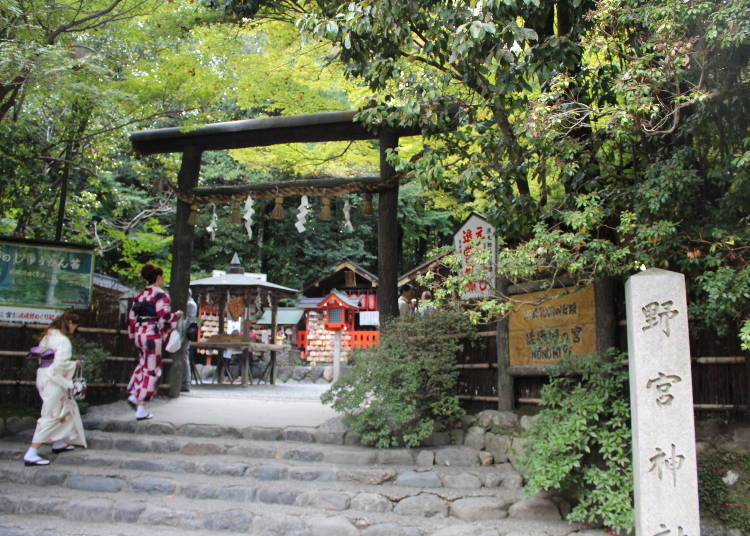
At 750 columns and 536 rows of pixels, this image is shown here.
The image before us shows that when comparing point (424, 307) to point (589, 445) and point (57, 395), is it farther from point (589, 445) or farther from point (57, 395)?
point (57, 395)

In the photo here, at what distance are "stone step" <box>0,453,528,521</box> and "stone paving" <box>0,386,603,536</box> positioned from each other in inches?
0.4

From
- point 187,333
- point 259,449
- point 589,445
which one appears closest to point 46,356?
point 259,449

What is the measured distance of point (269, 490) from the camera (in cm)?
668

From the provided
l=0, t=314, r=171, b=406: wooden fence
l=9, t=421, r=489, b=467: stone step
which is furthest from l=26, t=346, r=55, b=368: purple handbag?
l=0, t=314, r=171, b=406: wooden fence

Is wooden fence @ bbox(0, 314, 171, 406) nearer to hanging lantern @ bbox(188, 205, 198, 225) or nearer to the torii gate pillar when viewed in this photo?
hanging lantern @ bbox(188, 205, 198, 225)

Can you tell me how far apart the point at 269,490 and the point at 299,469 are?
0.57m

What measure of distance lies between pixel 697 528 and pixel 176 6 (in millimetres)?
10009

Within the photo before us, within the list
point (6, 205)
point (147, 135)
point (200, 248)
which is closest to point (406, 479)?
point (147, 135)

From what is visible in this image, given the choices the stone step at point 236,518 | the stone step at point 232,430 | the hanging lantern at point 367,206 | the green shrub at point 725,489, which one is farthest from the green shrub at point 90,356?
the green shrub at point 725,489

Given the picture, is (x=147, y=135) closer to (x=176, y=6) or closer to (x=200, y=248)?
(x=176, y=6)

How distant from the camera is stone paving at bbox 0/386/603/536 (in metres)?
6.07

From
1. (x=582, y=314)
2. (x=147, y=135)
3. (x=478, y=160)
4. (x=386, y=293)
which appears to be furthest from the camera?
(x=147, y=135)

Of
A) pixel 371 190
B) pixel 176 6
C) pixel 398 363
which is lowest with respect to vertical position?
pixel 398 363

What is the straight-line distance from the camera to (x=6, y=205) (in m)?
12.2
